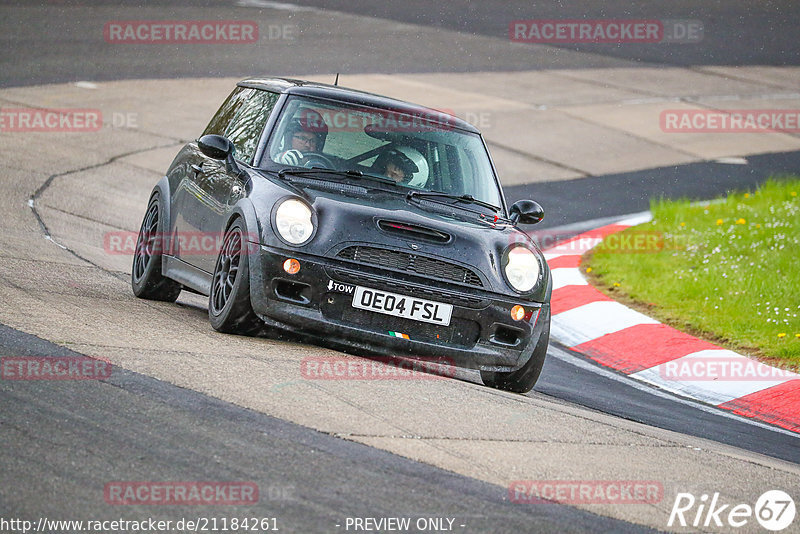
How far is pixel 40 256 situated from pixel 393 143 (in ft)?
9.76

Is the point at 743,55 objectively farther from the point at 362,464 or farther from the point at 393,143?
the point at 362,464

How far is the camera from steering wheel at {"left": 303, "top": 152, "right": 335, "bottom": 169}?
731 cm

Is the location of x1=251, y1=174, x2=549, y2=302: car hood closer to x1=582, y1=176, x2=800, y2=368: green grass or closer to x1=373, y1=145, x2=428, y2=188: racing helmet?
x1=373, y1=145, x2=428, y2=188: racing helmet

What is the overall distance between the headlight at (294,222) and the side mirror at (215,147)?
39.8 inches

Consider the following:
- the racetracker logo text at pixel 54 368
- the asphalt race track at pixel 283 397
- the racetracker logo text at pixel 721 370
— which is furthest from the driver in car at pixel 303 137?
the racetracker logo text at pixel 721 370

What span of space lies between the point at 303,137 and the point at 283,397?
245cm

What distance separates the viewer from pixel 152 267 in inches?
321

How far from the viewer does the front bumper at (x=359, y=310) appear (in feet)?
21.2

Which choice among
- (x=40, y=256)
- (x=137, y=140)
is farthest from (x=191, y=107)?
(x=40, y=256)

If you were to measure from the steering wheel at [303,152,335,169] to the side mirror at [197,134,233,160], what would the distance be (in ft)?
1.66

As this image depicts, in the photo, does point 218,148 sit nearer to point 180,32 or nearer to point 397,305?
point 397,305

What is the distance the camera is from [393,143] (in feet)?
24.7

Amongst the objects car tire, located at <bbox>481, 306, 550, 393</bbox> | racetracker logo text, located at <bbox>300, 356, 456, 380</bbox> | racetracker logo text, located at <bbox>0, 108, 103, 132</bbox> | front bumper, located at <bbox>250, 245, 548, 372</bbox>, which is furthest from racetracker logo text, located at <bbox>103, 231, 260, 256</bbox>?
racetracker logo text, located at <bbox>0, 108, 103, 132</bbox>

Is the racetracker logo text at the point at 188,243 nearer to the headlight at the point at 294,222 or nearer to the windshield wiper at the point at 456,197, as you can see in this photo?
the headlight at the point at 294,222
